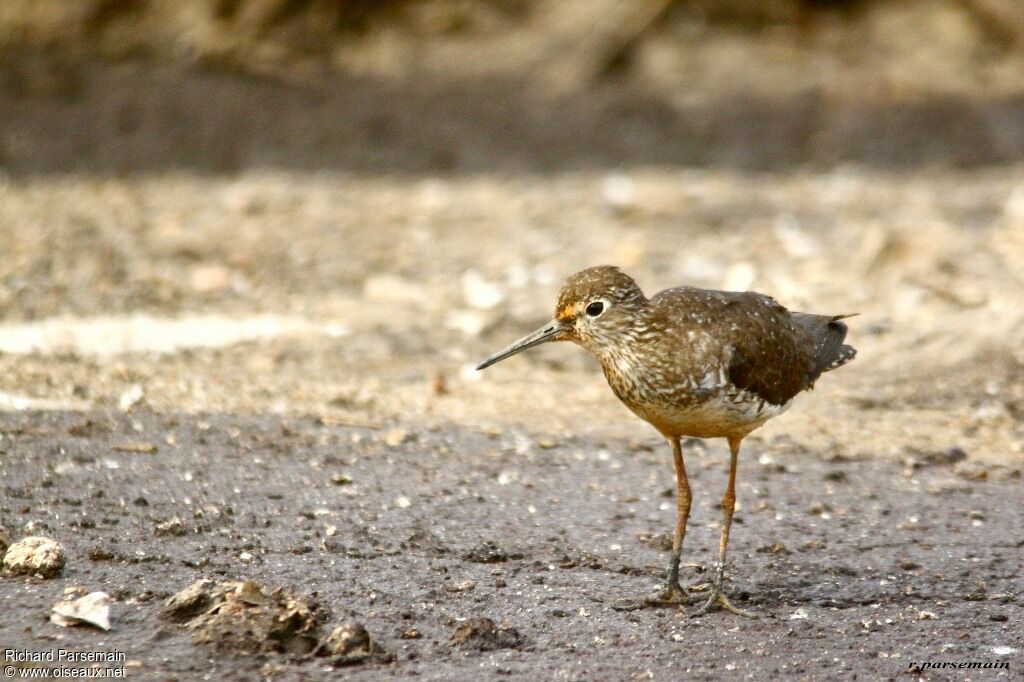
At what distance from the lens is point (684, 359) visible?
542 centimetres

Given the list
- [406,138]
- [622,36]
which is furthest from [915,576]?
[622,36]

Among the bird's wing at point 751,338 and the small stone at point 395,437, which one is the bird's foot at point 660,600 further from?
the small stone at point 395,437

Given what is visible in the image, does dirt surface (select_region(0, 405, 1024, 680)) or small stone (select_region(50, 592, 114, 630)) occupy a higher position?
small stone (select_region(50, 592, 114, 630))

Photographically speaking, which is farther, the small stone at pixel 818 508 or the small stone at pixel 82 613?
the small stone at pixel 818 508

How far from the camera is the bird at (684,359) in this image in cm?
542

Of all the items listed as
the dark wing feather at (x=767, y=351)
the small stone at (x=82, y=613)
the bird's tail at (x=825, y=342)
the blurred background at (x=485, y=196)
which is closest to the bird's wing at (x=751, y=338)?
the dark wing feather at (x=767, y=351)

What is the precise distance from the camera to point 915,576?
5.81m

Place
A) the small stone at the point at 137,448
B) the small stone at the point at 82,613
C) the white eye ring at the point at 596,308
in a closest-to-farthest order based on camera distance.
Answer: the small stone at the point at 82,613
the white eye ring at the point at 596,308
the small stone at the point at 137,448

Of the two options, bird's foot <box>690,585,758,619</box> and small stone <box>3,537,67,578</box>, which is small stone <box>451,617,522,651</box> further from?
small stone <box>3,537,67,578</box>

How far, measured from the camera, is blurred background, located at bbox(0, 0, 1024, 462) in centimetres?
802

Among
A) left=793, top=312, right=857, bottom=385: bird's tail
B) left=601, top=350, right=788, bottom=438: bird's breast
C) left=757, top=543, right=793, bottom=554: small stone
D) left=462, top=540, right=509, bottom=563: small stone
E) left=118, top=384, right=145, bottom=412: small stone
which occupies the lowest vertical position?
left=757, top=543, right=793, bottom=554: small stone

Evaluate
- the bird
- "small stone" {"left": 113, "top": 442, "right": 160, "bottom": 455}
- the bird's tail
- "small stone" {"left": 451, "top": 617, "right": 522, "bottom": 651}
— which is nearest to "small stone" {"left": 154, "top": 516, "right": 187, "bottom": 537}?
"small stone" {"left": 113, "top": 442, "right": 160, "bottom": 455}

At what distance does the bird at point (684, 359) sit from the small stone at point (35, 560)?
1961mm

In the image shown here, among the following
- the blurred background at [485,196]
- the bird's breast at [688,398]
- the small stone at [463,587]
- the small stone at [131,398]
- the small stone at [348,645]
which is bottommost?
the blurred background at [485,196]
